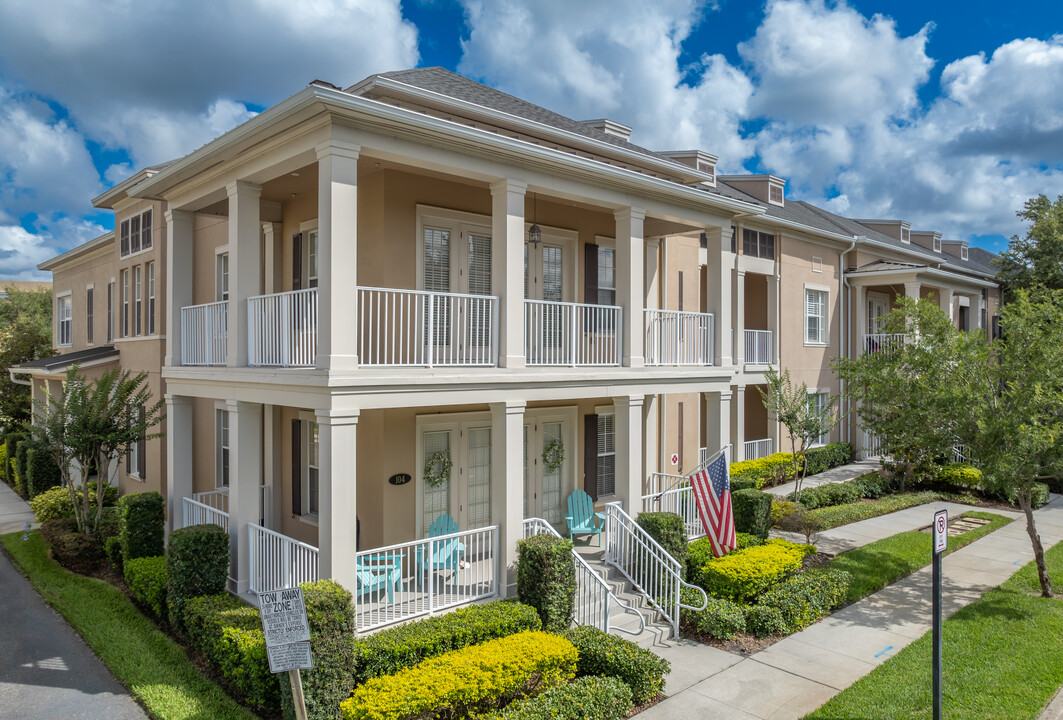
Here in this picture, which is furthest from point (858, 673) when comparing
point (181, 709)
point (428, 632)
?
point (181, 709)

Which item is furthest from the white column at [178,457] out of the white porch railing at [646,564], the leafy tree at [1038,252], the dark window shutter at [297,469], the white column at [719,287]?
the leafy tree at [1038,252]

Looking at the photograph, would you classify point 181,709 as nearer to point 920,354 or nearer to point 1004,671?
point 1004,671

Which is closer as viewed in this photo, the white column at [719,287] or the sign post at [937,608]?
the sign post at [937,608]

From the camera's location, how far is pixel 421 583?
10.2 meters

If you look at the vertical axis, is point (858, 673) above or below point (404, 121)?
below

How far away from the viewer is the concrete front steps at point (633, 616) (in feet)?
32.2

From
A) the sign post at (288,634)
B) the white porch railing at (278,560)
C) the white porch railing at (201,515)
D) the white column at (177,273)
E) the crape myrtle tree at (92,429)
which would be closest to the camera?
the sign post at (288,634)

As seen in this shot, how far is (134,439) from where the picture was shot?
44.5ft

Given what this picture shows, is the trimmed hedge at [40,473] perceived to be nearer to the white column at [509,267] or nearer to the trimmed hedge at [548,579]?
the white column at [509,267]

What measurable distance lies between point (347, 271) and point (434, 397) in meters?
2.12

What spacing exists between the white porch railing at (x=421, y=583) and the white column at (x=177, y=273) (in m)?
5.76

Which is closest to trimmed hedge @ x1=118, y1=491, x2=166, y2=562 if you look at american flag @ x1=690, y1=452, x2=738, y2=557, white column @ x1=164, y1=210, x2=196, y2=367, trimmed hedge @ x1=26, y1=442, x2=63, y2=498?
white column @ x1=164, y1=210, x2=196, y2=367

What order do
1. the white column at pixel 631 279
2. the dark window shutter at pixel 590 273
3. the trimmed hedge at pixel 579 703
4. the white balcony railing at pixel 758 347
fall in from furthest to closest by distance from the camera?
the white balcony railing at pixel 758 347
the dark window shutter at pixel 590 273
the white column at pixel 631 279
the trimmed hedge at pixel 579 703

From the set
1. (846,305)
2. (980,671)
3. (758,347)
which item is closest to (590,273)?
(980,671)
